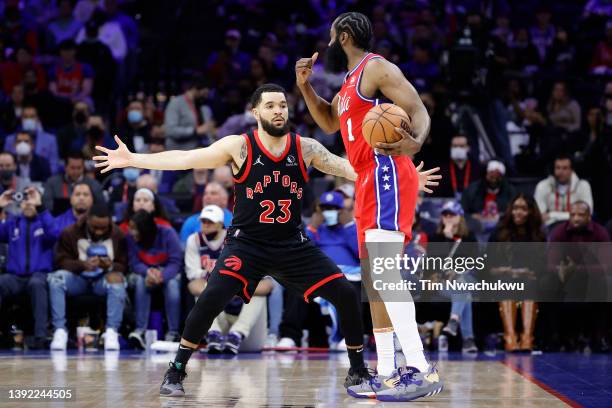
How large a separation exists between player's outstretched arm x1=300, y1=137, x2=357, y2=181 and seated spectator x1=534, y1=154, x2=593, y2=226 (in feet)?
19.2

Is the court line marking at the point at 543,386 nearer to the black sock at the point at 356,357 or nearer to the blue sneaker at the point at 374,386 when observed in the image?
the blue sneaker at the point at 374,386

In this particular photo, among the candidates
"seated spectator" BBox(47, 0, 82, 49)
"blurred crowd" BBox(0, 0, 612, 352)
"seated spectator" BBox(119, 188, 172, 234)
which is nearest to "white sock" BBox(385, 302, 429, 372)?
"blurred crowd" BBox(0, 0, 612, 352)

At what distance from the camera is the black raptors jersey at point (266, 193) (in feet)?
23.7

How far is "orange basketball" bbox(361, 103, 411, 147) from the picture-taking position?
6.55 metres

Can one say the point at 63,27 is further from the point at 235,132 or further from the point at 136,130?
the point at 235,132

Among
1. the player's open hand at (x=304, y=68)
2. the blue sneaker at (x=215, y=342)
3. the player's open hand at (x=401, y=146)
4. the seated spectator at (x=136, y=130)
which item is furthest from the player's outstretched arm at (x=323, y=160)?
the seated spectator at (x=136, y=130)

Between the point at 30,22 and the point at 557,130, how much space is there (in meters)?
8.35

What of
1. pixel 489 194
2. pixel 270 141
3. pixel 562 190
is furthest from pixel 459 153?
pixel 270 141

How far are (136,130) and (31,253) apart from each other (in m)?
A: 3.61

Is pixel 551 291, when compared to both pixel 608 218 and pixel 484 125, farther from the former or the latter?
pixel 484 125

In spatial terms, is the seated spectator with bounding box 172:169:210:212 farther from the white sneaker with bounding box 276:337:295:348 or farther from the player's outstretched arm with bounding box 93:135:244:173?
the player's outstretched arm with bounding box 93:135:244:173

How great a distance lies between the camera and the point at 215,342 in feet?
34.2

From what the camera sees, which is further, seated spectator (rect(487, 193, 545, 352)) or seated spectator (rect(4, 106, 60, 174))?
seated spectator (rect(4, 106, 60, 174))

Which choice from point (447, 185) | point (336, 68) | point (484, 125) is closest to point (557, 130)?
point (484, 125)
